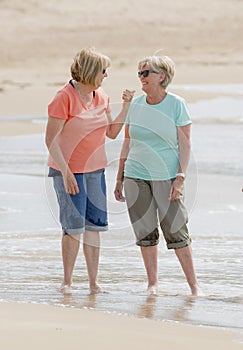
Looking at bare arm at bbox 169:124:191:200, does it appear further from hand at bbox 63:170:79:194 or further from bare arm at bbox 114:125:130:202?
hand at bbox 63:170:79:194

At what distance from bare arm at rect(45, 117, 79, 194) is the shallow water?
66cm

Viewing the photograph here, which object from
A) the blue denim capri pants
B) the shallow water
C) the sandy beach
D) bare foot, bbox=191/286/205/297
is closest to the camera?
the sandy beach

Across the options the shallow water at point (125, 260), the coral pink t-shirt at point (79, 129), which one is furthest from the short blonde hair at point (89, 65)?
the shallow water at point (125, 260)

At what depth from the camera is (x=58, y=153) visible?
6.29 m

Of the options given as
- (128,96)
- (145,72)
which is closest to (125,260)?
(128,96)

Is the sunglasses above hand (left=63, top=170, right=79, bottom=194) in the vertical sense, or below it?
above

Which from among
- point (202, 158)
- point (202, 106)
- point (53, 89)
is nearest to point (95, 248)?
point (202, 158)

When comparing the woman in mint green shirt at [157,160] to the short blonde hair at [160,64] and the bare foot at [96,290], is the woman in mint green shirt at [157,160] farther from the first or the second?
the bare foot at [96,290]

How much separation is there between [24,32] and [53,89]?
13237 millimetres

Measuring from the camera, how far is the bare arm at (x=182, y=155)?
20.8 ft

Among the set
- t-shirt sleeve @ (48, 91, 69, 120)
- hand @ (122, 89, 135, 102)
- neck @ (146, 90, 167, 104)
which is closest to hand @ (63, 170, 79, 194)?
t-shirt sleeve @ (48, 91, 69, 120)

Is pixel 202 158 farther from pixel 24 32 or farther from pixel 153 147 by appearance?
pixel 24 32

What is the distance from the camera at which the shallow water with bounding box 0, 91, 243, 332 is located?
20.2 feet

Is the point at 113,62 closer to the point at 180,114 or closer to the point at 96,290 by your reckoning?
the point at 96,290
